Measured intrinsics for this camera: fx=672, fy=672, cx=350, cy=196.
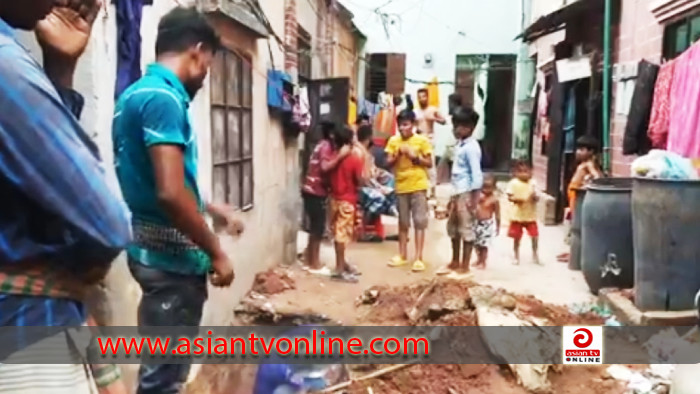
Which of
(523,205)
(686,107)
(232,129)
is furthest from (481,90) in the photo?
(232,129)

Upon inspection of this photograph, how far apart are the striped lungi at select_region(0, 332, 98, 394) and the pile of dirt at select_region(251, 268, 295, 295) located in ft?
15.1

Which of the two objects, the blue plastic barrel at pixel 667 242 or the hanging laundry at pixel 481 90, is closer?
the blue plastic barrel at pixel 667 242

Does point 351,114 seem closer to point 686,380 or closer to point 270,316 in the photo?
point 270,316

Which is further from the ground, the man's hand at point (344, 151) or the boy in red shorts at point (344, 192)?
the man's hand at point (344, 151)

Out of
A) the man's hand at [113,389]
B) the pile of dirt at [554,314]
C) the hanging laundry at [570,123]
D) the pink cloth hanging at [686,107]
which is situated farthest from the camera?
the hanging laundry at [570,123]

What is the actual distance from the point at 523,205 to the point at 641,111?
1480mm

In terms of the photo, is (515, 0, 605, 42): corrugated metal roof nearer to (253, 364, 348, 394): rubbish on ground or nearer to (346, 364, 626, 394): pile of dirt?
(346, 364, 626, 394): pile of dirt

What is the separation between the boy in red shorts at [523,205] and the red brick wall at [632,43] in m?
1.16

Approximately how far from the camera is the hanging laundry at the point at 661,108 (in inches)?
230

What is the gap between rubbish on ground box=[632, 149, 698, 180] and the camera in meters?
4.59

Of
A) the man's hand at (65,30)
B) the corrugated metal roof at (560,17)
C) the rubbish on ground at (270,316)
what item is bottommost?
the rubbish on ground at (270,316)

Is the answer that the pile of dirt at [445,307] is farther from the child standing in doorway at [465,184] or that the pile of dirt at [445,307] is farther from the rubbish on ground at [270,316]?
the child standing in doorway at [465,184]

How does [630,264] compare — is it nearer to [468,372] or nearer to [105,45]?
[468,372]

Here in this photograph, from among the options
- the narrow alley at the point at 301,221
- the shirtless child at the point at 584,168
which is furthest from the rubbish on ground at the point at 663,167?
the shirtless child at the point at 584,168
